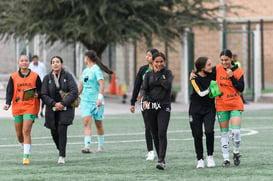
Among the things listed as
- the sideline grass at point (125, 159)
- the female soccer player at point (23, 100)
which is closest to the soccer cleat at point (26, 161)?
the sideline grass at point (125, 159)

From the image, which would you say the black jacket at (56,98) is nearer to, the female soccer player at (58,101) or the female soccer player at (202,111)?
the female soccer player at (58,101)

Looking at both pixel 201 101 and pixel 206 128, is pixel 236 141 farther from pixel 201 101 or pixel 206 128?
pixel 201 101

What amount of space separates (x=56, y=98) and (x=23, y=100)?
0.51 m

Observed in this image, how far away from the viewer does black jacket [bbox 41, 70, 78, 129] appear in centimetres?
1240

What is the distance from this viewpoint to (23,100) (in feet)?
40.9

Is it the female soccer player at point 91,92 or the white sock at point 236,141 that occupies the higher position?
the female soccer player at point 91,92

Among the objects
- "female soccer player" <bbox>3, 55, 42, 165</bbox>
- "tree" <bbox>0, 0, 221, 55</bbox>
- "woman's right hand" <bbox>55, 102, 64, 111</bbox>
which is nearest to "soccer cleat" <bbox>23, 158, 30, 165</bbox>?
"female soccer player" <bbox>3, 55, 42, 165</bbox>

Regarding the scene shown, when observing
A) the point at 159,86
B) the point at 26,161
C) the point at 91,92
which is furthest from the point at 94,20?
the point at 159,86

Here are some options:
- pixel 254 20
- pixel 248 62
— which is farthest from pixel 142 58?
pixel 254 20

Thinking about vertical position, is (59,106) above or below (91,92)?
below

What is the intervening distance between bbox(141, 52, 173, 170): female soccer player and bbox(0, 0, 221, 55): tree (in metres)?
15.6

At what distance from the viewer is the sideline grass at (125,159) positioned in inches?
414

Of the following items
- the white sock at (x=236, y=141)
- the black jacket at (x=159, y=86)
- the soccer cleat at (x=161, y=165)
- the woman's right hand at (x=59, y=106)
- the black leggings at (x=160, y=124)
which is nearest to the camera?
the soccer cleat at (x=161, y=165)

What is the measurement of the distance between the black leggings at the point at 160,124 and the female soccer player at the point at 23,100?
2.05m
